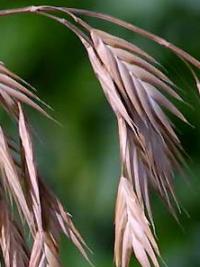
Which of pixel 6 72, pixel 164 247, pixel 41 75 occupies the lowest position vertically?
pixel 164 247

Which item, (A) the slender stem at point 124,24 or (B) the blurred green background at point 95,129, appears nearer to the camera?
(A) the slender stem at point 124,24

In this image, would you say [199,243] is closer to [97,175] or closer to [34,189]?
[97,175]

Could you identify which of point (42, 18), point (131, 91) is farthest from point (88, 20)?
point (131, 91)

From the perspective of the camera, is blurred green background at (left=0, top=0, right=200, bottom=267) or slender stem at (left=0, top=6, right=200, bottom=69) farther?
blurred green background at (left=0, top=0, right=200, bottom=267)

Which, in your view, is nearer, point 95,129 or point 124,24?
Answer: point 124,24

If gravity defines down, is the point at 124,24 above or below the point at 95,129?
above

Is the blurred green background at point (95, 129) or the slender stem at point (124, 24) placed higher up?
the slender stem at point (124, 24)

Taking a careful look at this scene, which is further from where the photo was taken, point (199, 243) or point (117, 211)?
point (199, 243)

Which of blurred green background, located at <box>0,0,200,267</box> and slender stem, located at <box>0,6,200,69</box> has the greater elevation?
slender stem, located at <box>0,6,200,69</box>
